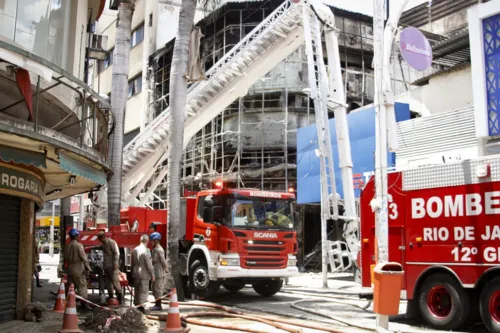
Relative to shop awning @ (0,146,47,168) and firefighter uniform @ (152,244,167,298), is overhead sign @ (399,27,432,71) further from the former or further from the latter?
shop awning @ (0,146,47,168)

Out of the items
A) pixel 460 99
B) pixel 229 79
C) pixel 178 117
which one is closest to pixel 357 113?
pixel 460 99

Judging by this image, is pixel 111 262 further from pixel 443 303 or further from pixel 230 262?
pixel 443 303

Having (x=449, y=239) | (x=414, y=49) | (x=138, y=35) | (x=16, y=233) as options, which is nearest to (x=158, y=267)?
(x=16, y=233)

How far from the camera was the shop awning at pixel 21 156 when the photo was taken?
7469mm

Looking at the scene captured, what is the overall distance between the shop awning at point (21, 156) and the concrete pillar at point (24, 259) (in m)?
2.12

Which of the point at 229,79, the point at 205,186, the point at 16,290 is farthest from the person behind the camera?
the point at 205,186

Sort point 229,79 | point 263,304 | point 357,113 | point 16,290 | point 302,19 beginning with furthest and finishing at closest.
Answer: point 357,113 < point 229,79 < point 302,19 < point 263,304 < point 16,290

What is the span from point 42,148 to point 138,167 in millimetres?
15498

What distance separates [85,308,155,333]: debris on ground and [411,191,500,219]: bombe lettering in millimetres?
5547

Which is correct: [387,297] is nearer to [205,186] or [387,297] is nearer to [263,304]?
[263,304]

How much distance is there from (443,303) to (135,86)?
33.7m

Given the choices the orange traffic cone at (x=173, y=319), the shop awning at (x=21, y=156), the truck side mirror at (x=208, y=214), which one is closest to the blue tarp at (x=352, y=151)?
the truck side mirror at (x=208, y=214)

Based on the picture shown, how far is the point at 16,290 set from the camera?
9.55 m

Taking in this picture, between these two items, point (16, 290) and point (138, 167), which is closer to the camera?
point (16, 290)
